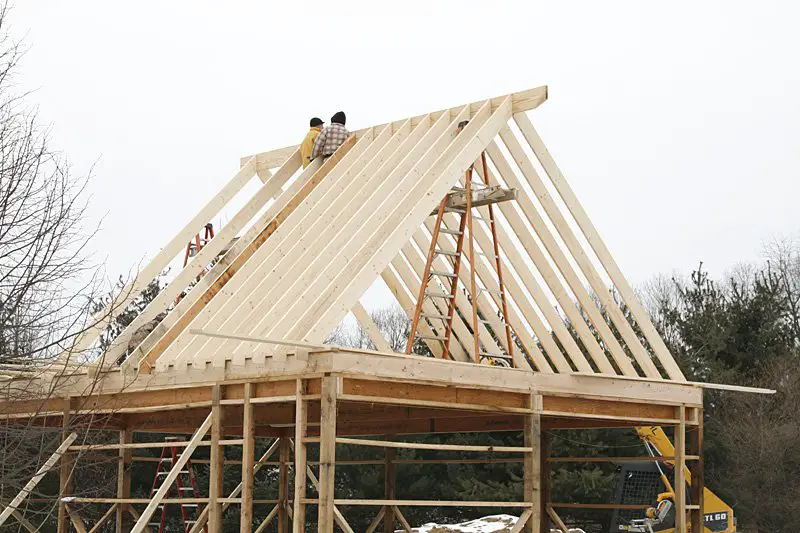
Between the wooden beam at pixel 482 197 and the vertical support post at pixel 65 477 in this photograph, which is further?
the vertical support post at pixel 65 477

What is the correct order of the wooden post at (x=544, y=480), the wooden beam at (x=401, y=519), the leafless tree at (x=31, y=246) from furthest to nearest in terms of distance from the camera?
the wooden beam at (x=401, y=519)
the wooden post at (x=544, y=480)
the leafless tree at (x=31, y=246)

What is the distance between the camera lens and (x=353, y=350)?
1202 centimetres

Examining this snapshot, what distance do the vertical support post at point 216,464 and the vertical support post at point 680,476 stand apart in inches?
248

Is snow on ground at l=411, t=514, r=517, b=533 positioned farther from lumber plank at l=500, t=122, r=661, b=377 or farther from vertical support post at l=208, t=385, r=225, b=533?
vertical support post at l=208, t=385, r=225, b=533

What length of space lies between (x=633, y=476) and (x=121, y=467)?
477 inches

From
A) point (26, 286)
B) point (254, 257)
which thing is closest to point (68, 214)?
point (26, 286)

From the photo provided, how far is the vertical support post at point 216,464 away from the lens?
13203 mm

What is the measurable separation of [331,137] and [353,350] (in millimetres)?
6217

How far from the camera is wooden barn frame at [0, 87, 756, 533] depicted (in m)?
12.6

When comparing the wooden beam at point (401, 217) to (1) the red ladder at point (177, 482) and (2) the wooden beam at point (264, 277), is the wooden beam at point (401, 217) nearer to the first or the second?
(2) the wooden beam at point (264, 277)

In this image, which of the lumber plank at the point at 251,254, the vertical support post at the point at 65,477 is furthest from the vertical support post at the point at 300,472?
the vertical support post at the point at 65,477

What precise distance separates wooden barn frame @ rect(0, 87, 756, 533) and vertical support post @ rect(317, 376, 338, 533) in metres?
0.02

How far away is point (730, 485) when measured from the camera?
27.8 m

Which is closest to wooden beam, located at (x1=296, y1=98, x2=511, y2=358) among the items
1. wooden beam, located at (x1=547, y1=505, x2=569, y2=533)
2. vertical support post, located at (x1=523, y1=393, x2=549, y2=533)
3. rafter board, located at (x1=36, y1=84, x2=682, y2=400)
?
rafter board, located at (x1=36, y1=84, x2=682, y2=400)
